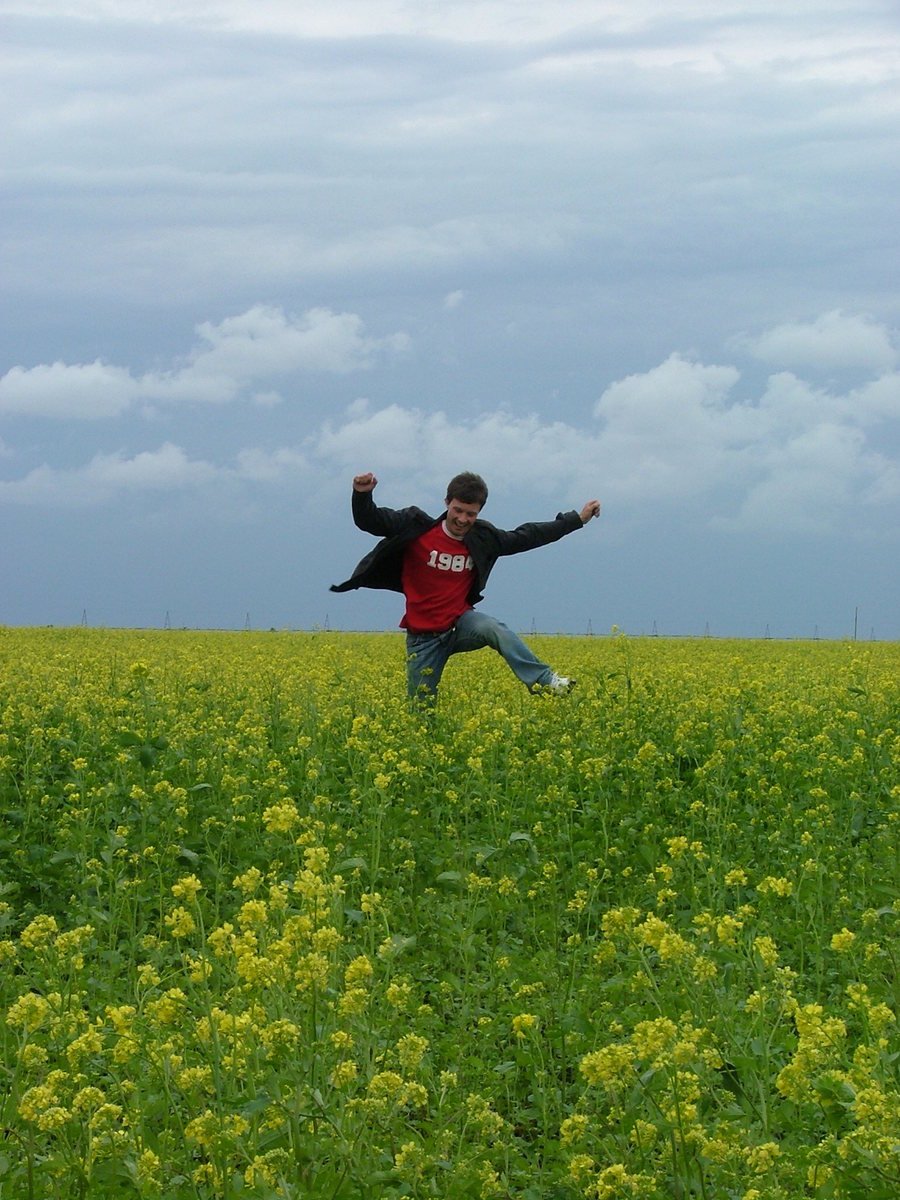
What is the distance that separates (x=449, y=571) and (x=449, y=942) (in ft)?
19.3

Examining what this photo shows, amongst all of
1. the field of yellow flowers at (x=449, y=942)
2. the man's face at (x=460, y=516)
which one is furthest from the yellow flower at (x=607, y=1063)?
the man's face at (x=460, y=516)

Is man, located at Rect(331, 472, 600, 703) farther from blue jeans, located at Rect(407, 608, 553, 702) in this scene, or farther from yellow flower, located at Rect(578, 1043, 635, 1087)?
yellow flower, located at Rect(578, 1043, 635, 1087)

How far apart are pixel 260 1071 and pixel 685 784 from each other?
6.62 metres

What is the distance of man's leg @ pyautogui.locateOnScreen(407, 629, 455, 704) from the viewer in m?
12.5

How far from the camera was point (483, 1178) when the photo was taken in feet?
13.4

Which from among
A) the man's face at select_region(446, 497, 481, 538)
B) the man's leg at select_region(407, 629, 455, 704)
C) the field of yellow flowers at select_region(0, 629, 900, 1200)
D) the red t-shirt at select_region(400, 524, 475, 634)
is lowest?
the field of yellow flowers at select_region(0, 629, 900, 1200)

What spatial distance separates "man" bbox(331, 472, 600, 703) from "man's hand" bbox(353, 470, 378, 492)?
252 mm

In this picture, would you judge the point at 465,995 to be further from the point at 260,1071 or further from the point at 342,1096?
the point at 342,1096

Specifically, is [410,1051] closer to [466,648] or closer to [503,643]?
[503,643]

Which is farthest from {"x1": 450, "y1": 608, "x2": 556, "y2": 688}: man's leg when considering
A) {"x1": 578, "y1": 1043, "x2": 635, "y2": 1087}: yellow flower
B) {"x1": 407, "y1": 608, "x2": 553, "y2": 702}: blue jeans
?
{"x1": 578, "y1": 1043, "x2": 635, "y2": 1087}: yellow flower

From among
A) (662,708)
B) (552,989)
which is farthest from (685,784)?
(552,989)

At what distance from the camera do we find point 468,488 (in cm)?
1197

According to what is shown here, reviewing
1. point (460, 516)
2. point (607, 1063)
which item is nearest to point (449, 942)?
point (607, 1063)

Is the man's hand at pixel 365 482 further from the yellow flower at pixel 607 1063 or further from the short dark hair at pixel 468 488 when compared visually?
the yellow flower at pixel 607 1063
